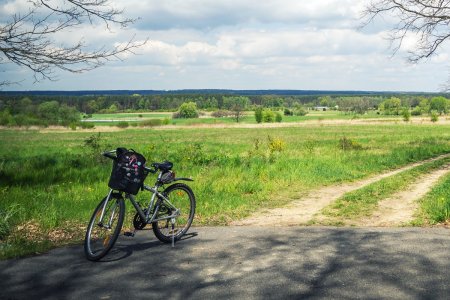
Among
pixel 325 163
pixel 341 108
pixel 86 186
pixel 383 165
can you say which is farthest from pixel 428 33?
pixel 341 108

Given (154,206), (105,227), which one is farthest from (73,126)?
(105,227)

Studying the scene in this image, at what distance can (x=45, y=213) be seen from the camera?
7.79 m

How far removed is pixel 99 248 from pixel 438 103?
163 m

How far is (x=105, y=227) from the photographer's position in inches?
222

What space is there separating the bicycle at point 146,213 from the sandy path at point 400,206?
3291 millimetres

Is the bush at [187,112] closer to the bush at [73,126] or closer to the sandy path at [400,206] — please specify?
the bush at [73,126]

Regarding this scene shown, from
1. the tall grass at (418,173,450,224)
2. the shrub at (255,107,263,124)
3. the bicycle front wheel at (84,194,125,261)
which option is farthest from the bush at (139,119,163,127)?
the bicycle front wheel at (84,194,125,261)

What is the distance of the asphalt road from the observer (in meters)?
4.45

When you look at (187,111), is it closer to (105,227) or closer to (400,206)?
(400,206)

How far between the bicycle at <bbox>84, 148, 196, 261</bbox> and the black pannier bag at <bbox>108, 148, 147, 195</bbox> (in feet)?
0.19

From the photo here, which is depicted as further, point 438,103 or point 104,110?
point 104,110

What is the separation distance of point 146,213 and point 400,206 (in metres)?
5.79

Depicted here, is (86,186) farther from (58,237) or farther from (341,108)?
(341,108)

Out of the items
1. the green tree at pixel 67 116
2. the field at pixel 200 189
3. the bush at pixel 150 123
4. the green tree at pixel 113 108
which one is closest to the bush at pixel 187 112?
the green tree at pixel 113 108
